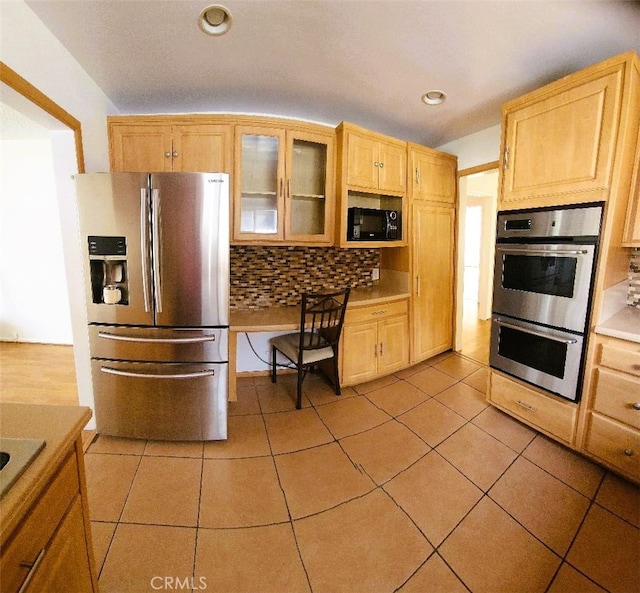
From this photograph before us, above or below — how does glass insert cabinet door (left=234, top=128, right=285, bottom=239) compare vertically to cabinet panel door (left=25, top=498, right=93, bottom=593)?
above

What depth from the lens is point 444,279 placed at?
316cm

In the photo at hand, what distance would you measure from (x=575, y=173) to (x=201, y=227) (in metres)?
2.18

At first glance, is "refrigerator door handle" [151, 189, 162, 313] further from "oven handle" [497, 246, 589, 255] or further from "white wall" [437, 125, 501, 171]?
"white wall" [437, 125, 501, 171]

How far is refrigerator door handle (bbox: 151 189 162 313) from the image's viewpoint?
169 centimetres

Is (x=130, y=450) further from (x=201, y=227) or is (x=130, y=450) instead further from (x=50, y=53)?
(x=50, y=53)

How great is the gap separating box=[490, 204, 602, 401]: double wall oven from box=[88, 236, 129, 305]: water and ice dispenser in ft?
8.17

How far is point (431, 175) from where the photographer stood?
2.92m

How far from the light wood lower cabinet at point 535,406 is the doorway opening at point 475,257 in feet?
3.29

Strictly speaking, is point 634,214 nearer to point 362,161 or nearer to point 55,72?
point 362,161

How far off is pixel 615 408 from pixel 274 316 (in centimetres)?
221

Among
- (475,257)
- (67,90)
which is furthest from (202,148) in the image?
(475,257)

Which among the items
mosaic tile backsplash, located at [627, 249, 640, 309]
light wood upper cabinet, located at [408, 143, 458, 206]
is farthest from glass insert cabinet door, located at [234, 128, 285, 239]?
mosaic tile backsplash, located at [627, 249, 640, 309]

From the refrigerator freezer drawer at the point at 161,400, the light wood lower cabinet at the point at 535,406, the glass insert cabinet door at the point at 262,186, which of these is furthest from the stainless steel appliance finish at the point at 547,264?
the refrigerator freezer drawer at the point at 161,400

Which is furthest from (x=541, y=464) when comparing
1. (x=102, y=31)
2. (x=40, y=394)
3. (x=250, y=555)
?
(x=40, y=394)
